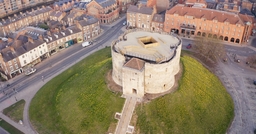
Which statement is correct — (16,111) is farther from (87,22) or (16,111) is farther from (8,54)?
(87,22)

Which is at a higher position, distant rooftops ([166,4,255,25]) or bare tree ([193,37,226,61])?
distant rooftops ([166,4,255,25])

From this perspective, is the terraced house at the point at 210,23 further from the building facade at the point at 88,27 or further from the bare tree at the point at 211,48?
the building facade at the point at 88,27

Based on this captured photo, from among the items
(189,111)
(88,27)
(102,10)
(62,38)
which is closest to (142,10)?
(102,10)

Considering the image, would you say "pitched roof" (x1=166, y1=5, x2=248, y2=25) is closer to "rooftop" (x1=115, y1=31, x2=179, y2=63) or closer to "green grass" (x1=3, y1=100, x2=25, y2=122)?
"rooftop" (x1=115, y1=31, x2=179, y2=63)

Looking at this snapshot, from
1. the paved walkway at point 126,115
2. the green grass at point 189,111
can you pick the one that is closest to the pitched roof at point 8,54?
the paved walkway at point 126,115

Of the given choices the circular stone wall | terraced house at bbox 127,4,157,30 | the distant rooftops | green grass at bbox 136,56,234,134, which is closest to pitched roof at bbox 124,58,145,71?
the circular stone wall

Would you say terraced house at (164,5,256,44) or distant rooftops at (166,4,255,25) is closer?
distant rooftops at (166,4,255,25)

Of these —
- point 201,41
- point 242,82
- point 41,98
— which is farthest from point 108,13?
point 242,82

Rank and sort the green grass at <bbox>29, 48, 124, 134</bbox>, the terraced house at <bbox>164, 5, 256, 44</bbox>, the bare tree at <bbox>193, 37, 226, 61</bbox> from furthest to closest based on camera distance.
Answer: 1. the terraced house at <bbox>164, 5, 256, 44</bbox>
2. the bare tree at <bbox>193, 37, 226, 61</bbox>
3. the green grass at <bbox>29, 48, 124, 134</bbox>
